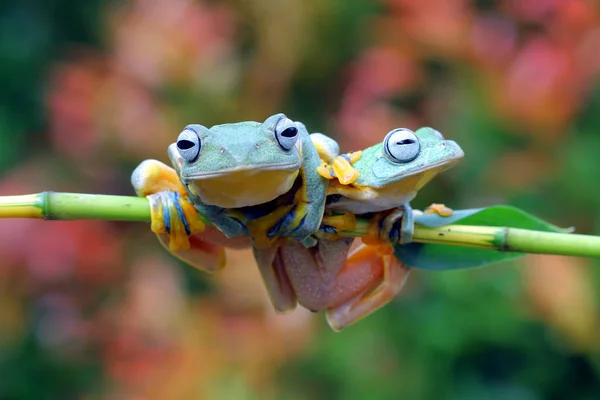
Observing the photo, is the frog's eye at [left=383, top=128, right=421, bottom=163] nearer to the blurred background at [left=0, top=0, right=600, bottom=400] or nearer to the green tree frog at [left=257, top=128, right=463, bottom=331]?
the green tree frog at [left=257, top=128, right=463, bottom=331]

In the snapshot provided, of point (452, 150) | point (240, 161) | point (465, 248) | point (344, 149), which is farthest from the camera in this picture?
point (344, 149)

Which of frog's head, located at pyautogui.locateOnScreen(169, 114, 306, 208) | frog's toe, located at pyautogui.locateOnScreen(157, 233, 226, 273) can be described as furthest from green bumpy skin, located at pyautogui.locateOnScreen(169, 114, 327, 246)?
frog's toe, located at pyautogui.locateOnScreen(157, 233, 226, 273)

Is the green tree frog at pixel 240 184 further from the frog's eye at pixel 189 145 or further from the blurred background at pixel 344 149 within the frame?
the blurred background at pixel 344 149

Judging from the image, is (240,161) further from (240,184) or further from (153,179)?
(153,179)

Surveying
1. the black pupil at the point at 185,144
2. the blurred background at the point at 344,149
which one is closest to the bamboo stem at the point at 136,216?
the black pupil at the point at 185,144

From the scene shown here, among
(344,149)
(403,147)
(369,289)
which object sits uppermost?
(344,149)

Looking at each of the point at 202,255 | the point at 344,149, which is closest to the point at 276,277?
the point at 202,255

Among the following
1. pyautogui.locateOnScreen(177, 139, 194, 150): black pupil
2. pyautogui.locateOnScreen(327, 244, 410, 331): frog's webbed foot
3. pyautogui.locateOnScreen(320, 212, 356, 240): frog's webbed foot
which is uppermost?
pyautogui.locateOnScreen(177, 139, 194, 150): black pupil
